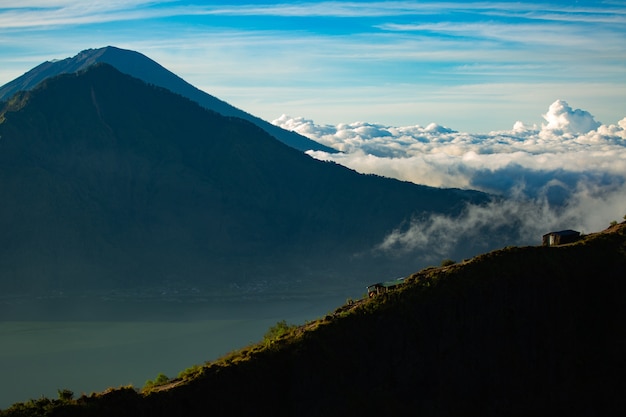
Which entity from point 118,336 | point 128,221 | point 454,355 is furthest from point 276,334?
point 128,221

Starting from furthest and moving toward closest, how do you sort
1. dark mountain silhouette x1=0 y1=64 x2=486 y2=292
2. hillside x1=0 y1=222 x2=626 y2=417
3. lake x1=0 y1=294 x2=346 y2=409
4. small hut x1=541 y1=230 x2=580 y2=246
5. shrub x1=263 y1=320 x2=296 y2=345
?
dark mountain silhouette x1=0 y1=64 x2=486 y2=292 → lake x1=0 y1=294 x2=346 y2=409 → small hut x1=541 y1=230 x2=580 y2=246 → shrub x1=263 y1=320 x2=296 y2=345 → hillside x1=0 y1=222 x2=626 y2=417

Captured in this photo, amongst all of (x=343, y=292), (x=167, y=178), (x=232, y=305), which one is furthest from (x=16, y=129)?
(x=343, y=292)

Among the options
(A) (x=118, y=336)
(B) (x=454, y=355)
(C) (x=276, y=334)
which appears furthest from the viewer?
(A) (x=118, y=336)

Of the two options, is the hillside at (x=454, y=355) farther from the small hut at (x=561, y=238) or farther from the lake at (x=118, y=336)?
the lake at (x=118, y=336)

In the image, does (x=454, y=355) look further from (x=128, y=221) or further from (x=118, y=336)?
(x=128, y=221)

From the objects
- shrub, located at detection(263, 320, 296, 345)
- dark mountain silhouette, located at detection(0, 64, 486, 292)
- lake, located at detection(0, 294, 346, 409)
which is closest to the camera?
shrub, located at detection(263, 320, 296, 345)

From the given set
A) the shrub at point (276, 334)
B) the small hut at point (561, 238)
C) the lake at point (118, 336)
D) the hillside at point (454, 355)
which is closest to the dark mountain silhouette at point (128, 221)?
the lake at point (118, 336)

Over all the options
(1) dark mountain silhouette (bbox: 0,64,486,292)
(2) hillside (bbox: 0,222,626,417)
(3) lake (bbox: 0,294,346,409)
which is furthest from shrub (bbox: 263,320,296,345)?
(1) dark mountain silhouette (bbox: 0,64,486,292)

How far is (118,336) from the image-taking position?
126 metres

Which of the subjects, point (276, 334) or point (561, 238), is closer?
point (276, 334)

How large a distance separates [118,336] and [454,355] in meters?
96.9

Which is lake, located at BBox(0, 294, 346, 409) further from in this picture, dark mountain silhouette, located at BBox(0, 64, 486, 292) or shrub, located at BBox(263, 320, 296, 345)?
shrub, located at BBox(263, 320, 296, 345)

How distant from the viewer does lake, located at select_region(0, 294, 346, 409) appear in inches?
3862

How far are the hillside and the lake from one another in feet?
167
